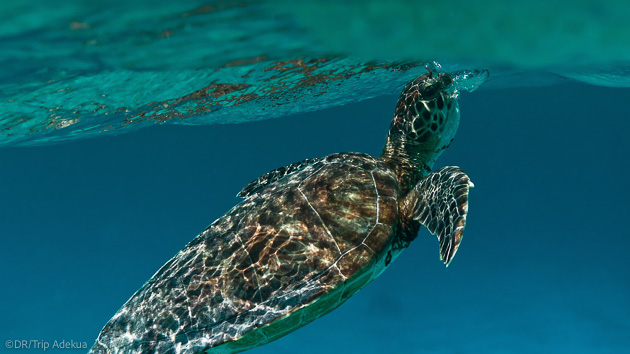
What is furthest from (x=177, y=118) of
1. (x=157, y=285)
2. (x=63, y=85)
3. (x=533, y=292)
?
(x=533, y=292)

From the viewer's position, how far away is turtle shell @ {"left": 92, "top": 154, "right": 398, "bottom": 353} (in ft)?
14.9

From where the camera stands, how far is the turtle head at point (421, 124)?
670cm

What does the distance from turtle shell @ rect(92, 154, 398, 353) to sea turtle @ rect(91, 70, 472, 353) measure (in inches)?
0.5

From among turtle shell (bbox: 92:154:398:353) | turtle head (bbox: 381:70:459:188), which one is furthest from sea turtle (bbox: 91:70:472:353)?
turtle head (bbox: 381:70:459:188)

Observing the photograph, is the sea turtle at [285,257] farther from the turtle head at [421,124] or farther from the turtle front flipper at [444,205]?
the turtle head at [421,124]

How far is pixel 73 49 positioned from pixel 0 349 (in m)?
32.3

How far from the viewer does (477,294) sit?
26.0m

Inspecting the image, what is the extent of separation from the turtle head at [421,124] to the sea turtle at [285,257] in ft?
3.63

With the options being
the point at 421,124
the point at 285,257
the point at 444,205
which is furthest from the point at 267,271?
the point at 421,124

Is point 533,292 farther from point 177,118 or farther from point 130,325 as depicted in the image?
point 130,325

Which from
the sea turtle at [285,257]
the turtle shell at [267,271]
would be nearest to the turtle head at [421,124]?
the sea turtle at [285,257]

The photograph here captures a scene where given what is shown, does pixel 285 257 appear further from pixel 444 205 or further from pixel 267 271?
pixel 444 205

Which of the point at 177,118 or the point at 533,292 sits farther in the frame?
the point at 533,292

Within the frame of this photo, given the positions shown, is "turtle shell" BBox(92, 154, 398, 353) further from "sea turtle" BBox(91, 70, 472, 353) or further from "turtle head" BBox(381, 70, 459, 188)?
"turtle head" BBox(381, 70, 459, 188)
